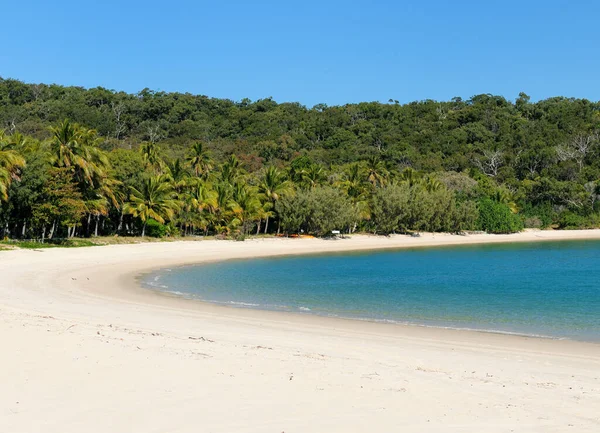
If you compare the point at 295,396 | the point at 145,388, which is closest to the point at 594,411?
the point at 295,396

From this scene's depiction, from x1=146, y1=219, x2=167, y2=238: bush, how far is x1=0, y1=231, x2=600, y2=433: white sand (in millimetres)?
32499

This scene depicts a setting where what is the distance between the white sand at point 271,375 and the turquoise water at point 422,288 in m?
2.88

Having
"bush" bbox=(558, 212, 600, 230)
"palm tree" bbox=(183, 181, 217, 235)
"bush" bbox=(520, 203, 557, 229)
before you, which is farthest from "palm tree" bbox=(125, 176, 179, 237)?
"bush" bbox=(558, 212, 600, 230)

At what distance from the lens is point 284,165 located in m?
92.9

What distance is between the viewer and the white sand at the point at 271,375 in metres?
7.15

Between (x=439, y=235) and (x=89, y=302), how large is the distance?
196 ft

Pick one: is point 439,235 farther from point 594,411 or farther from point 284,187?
point 594,411

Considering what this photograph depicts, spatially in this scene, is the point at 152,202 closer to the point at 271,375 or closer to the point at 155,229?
the point at 155,229

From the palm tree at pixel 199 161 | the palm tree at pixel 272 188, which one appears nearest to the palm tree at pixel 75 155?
the palm tree at pixel 272 188

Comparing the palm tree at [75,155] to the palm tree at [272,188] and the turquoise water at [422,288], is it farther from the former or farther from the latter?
the palm tree at [272,188]

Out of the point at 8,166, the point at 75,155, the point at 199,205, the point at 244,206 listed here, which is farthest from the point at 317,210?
the point at 8,166

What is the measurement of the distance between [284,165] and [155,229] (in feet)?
146

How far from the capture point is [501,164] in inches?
4090

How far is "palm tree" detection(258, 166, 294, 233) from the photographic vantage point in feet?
200
